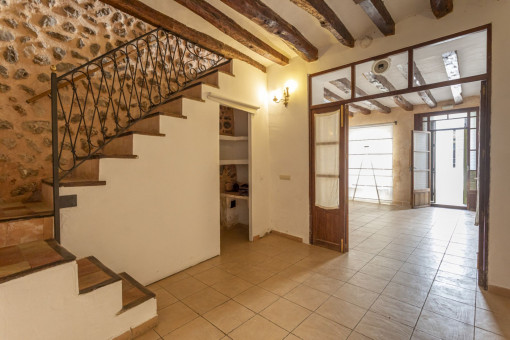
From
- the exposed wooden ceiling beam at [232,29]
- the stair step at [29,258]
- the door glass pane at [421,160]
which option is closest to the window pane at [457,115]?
the door glass pane at [421,160]

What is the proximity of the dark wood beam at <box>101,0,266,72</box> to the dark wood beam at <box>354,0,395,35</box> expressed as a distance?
6.04 feet

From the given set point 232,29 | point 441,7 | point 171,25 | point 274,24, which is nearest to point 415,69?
point 441,7

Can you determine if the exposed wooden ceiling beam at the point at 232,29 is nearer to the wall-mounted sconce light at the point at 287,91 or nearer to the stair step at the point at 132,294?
the wall-mounted sconce light at the point at 287,91

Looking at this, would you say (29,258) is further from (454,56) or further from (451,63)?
(451,63)

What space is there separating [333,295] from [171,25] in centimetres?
368

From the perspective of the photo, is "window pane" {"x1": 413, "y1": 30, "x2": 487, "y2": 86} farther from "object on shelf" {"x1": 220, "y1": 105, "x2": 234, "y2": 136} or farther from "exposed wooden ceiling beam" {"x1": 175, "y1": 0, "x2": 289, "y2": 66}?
"object on shelf" {"x1": 220, "y1": 105, "x2": 234, "y2": 136}

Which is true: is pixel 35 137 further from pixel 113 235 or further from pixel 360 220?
pixel 360 220

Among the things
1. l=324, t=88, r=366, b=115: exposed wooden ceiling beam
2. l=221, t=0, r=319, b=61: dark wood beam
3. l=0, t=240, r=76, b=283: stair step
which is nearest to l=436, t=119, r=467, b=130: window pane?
l=324, t=88, r=366, b=115: exposed wooden ceiling beam

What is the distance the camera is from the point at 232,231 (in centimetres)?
444

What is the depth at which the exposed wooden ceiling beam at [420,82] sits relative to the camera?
401cm

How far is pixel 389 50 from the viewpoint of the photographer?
2.93 meters

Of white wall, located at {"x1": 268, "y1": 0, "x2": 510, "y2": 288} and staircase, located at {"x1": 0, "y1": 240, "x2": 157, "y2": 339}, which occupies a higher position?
white wall, located at {"x1": 268, "y1": 0, "x2": 510, "y2": 288}

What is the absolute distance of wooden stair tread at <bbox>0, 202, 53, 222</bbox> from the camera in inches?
68.4

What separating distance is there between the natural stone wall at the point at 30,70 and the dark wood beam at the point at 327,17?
8.15 feet
